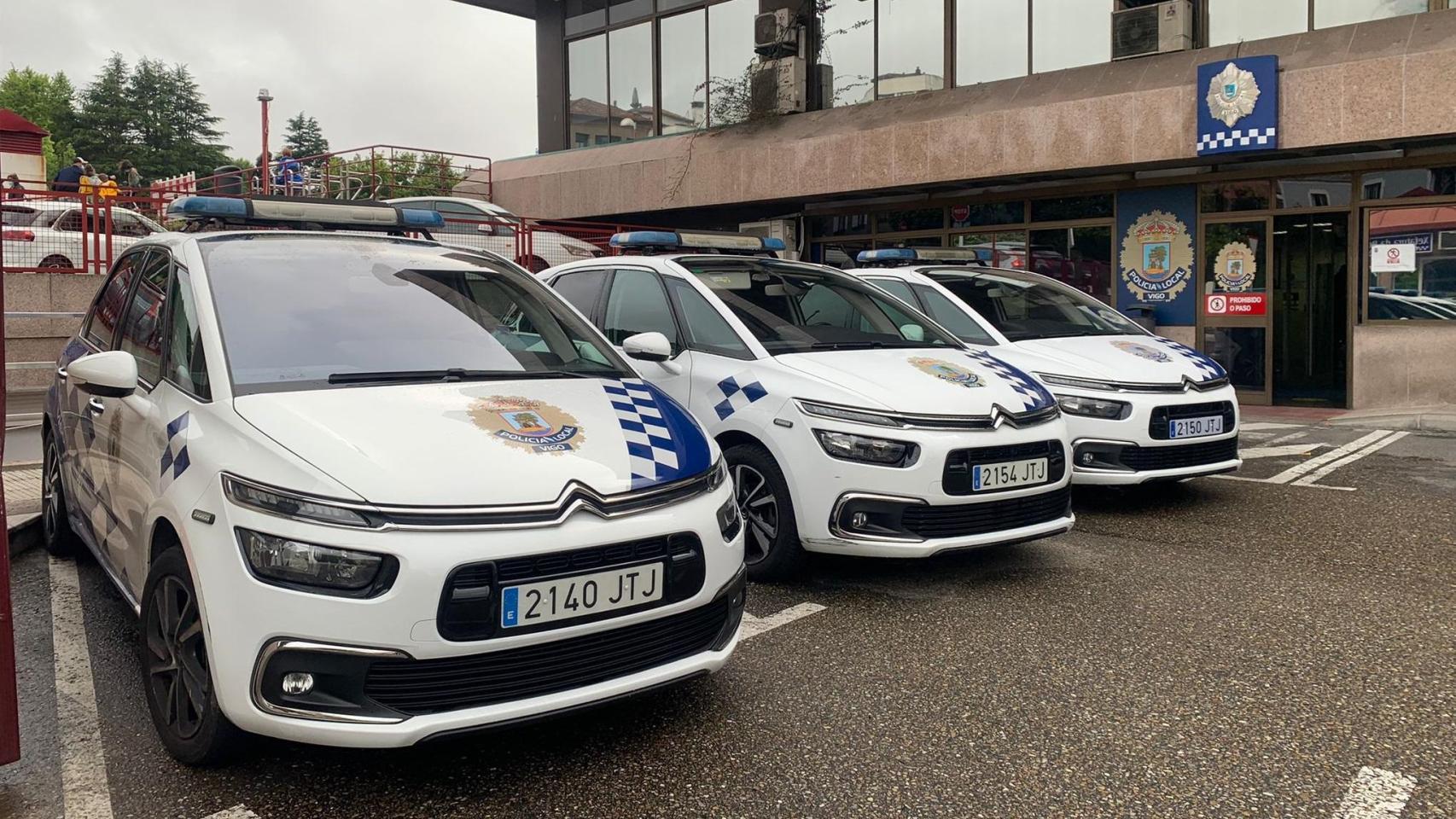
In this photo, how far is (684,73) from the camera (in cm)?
1992

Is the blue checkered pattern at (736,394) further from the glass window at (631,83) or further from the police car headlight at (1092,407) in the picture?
the glass window at (631,83)

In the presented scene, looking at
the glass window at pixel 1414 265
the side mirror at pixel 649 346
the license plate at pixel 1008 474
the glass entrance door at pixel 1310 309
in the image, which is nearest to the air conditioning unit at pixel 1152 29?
the glass entrance door at pixel 1310 309

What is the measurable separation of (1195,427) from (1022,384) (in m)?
1.71

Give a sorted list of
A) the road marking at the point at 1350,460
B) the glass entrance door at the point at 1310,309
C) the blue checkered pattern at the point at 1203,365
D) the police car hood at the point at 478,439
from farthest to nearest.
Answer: the glass entrance door at the point at 1310,309 → the road marking at the point at 1350,460 → the blue checkered pattern at the point at 1203,365 → the police car hood at the point at 478,439

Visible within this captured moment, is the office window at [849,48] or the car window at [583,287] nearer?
the car window at [583,287]

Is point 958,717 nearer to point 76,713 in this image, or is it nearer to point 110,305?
point 76,713

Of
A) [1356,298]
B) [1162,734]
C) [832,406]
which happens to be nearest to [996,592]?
[832,406]

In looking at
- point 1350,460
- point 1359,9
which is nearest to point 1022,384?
point 1350,460

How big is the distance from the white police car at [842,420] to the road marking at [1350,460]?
11.0 ft

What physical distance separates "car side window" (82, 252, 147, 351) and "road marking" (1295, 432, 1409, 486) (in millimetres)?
7116

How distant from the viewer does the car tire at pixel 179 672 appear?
292 centimetres

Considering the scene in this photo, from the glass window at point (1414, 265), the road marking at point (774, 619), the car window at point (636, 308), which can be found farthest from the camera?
the glass window at point (1414, 265)

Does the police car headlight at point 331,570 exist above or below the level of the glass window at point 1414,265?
below

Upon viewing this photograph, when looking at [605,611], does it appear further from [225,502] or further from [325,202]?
[325,202]
